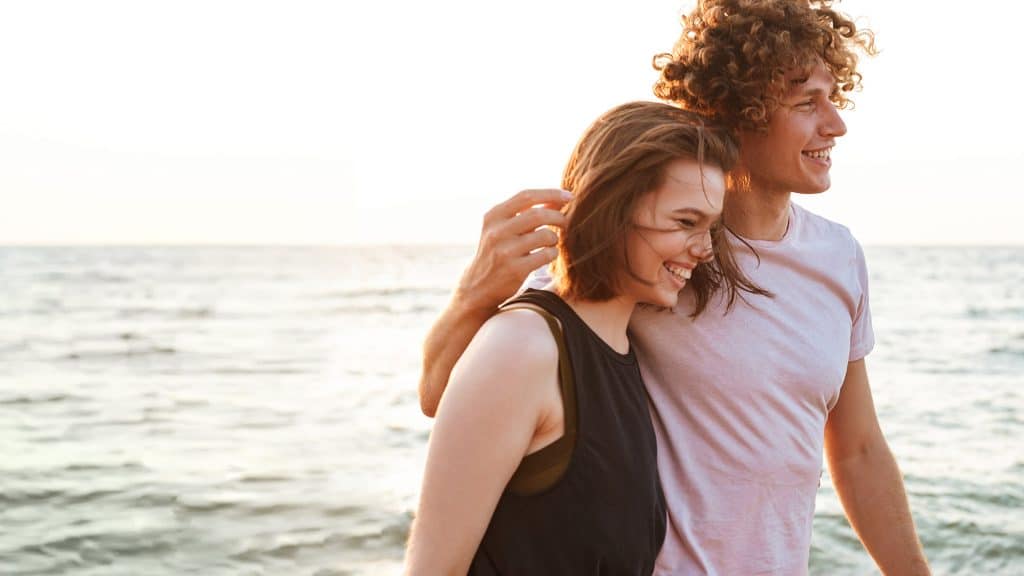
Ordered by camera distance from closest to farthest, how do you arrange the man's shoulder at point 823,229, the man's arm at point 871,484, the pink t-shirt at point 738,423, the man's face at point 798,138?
the pink t-shirt at point 738,423 < the man's face at point 798,138 < the man's shoulder at point 823,229 < the man's arm at point 871,484

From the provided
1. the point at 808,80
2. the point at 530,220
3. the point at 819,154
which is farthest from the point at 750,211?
the point at 530,220

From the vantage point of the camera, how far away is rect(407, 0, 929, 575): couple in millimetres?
2039

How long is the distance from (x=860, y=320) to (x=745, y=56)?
745 millimetres

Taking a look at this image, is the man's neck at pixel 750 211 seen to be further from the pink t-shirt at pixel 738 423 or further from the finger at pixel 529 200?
the finger at pixel 529 200

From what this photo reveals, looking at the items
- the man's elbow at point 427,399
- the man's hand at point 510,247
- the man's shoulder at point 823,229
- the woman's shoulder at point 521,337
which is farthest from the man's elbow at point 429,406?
the man's shoulder at point 823,229

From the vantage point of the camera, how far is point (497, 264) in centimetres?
218

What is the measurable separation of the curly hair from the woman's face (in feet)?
1.26

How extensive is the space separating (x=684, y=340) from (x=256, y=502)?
22.6 feet

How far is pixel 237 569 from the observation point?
7465 mm

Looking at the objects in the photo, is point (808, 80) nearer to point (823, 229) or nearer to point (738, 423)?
point (823, 229)

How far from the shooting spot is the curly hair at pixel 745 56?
2578mm

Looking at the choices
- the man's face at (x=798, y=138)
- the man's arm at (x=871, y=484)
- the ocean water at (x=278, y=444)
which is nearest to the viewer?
the man's face at (x=798, y=138)

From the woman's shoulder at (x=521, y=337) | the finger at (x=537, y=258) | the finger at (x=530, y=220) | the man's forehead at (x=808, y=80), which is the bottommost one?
the woman's shoulder at (x=521, y=337)

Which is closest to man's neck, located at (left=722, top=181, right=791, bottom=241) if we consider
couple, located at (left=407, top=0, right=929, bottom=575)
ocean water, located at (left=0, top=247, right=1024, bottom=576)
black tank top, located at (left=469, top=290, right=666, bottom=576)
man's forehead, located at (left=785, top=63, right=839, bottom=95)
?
couple, located at (left=407, top=0, right=929, bottom=575)
